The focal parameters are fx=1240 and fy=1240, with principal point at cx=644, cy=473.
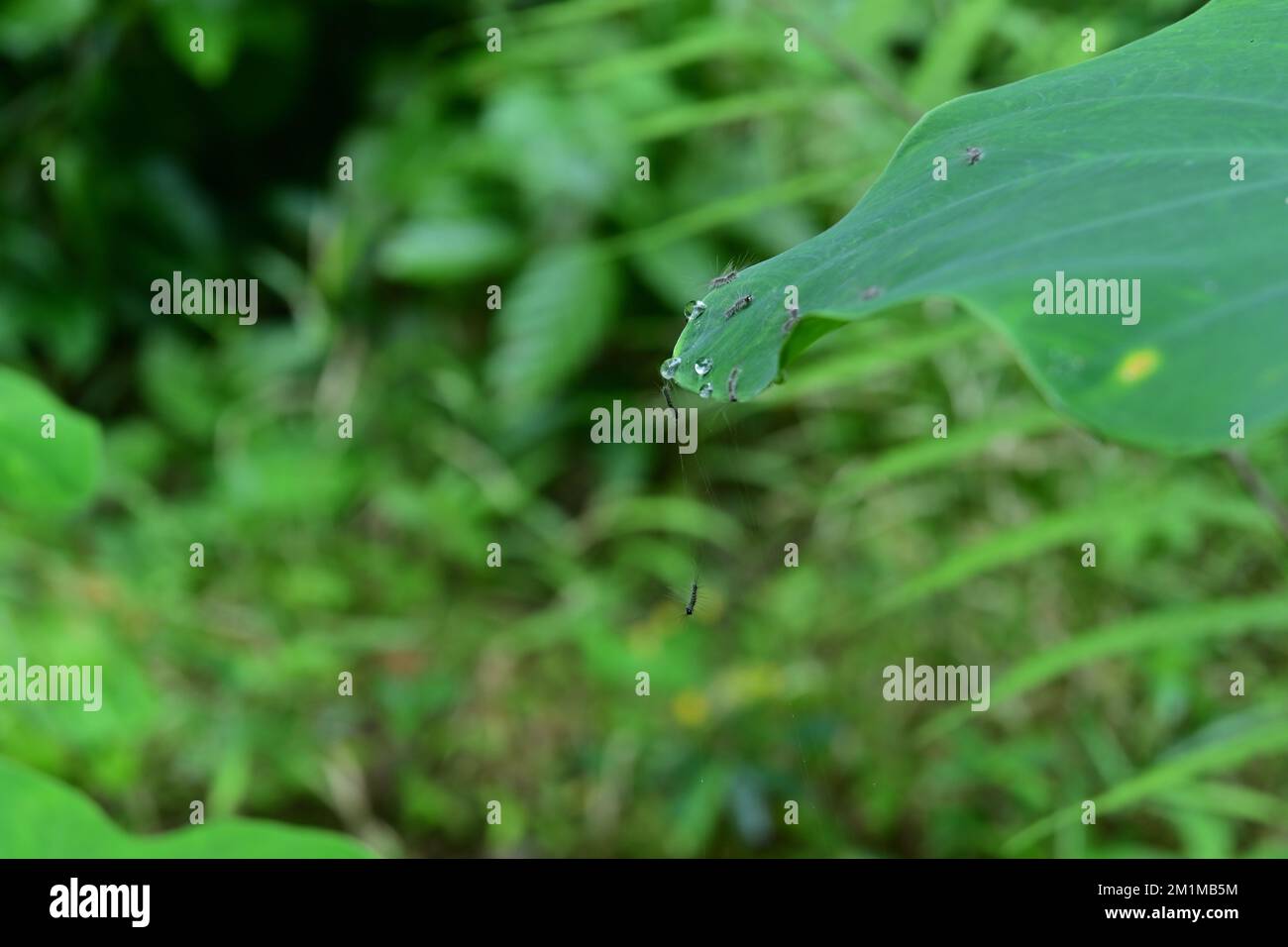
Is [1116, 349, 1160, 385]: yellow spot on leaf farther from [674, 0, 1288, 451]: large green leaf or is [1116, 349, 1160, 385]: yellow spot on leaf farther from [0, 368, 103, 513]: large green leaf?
[0, 368, 103, 513]: large green leaf

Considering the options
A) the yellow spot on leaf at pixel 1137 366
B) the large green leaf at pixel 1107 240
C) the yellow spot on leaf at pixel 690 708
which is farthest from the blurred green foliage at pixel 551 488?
the yellow spot on leaf at pixel 1137 366

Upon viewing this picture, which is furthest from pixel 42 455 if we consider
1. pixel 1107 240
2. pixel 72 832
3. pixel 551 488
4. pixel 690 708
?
pixel 551 488

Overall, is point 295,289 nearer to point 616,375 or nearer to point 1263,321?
point 616,375

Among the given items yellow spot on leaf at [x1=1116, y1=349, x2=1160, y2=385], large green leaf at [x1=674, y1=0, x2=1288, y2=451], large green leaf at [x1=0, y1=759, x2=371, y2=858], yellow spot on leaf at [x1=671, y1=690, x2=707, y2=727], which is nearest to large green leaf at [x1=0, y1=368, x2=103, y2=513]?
large green leaf at [x1=0, y1=759, x2=371, y2=858]

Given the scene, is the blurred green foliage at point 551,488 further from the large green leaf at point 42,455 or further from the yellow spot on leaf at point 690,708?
the large green leaf at point 42,455

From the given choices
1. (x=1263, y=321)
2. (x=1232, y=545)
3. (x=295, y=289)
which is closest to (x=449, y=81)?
(x=295, y=289)
